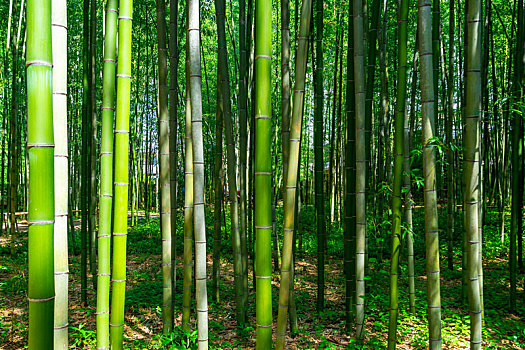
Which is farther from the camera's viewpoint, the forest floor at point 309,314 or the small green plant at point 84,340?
the forest floor at point 309,314

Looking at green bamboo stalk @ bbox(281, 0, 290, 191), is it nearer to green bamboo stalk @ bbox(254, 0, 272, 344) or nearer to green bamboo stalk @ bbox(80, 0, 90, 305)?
green bamboo stalk @ bbox(254, 0, 272, 344)

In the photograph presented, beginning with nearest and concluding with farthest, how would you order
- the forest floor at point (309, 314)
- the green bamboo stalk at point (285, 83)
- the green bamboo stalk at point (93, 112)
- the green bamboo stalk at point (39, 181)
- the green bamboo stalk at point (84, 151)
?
1. the green bamboo stalk at point (39, 181)
2. the green bamboo stalk at point (285, 83)
3. the forest floor at point (309, 314)
4. the green bamboo stalk at point (93, 112)
5. the green bamboo stalk at point (84, 151)

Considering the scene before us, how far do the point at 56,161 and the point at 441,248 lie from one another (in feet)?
19.6

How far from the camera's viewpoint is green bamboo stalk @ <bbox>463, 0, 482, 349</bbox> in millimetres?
1500

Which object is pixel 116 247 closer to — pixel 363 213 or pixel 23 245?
pixel 363 213

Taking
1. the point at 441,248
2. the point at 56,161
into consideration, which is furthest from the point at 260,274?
the point at 441,248

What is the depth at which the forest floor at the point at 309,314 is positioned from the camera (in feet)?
9.14

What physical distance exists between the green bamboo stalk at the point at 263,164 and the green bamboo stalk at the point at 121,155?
58cm

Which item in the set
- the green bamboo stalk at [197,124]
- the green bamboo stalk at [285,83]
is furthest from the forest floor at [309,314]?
the green bamboo stalk at [285,83]

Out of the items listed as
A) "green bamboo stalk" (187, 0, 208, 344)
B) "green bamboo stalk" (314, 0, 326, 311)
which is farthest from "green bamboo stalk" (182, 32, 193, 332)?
"green bamboo stalk" (314, 0, 326, 311)

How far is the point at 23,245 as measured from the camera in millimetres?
6418

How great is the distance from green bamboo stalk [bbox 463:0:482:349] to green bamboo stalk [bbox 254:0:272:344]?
86 centimetres

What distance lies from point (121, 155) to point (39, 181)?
29.2 inches

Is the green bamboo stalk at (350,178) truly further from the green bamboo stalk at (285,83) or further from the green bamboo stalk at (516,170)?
the green bamboo stalk at (516,170)
